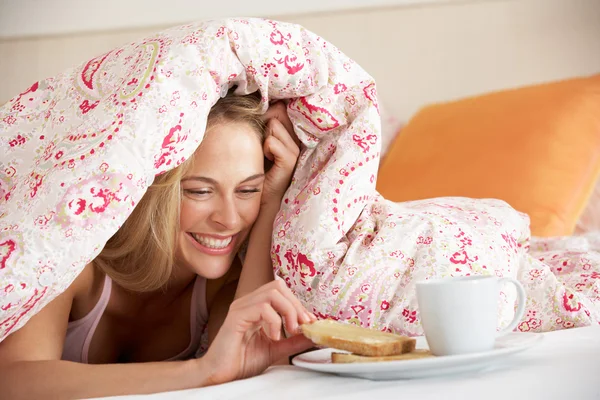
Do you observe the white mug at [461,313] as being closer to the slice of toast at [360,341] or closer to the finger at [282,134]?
the slice of toast at [360,341]

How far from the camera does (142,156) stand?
1.01 metres

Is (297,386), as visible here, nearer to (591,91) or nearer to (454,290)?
(454,290)

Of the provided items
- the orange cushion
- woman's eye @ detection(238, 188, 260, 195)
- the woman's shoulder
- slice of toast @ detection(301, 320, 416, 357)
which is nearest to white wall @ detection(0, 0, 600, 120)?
the orange cushion

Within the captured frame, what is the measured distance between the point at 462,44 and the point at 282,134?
1.40 meters

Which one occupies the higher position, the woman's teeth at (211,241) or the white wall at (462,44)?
the white wall at (462,44)

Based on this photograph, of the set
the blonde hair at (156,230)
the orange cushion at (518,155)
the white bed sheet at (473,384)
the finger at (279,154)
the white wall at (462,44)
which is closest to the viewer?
the white bed sheet at (473,384)

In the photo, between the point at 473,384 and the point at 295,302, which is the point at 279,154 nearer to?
the point at 295,302

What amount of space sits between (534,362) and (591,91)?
144 cm

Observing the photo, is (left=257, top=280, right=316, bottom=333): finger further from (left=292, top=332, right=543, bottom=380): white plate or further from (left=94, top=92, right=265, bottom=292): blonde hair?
(left=94, top=92, right=265, bottom=292): blonde hair

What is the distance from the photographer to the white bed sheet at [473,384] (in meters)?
0.68

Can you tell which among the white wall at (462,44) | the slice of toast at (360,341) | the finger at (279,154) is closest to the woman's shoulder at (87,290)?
the finger at (279,154)

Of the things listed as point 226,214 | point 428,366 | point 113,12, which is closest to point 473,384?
point 428,366

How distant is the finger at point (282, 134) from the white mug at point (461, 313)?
1.94 feet

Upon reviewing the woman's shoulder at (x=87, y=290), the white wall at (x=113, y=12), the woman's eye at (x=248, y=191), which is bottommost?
the woman's shoulder at (x=87, y=290)
